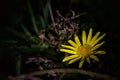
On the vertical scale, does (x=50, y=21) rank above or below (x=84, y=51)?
above

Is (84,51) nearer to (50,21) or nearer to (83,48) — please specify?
(83,48)

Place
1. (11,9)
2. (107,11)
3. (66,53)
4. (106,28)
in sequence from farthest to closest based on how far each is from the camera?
1. (11,9)
2. (107,11)
3. (106,28)
4. (66,53)

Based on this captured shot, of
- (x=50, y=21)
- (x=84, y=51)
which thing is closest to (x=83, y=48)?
(x=84, y=51)

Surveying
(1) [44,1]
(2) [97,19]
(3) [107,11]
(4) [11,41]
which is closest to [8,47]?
(4) [11,41]

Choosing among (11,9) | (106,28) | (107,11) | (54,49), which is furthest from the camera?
(11,9)

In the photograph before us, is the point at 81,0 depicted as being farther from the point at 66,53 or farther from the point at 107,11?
the point at 66,53
